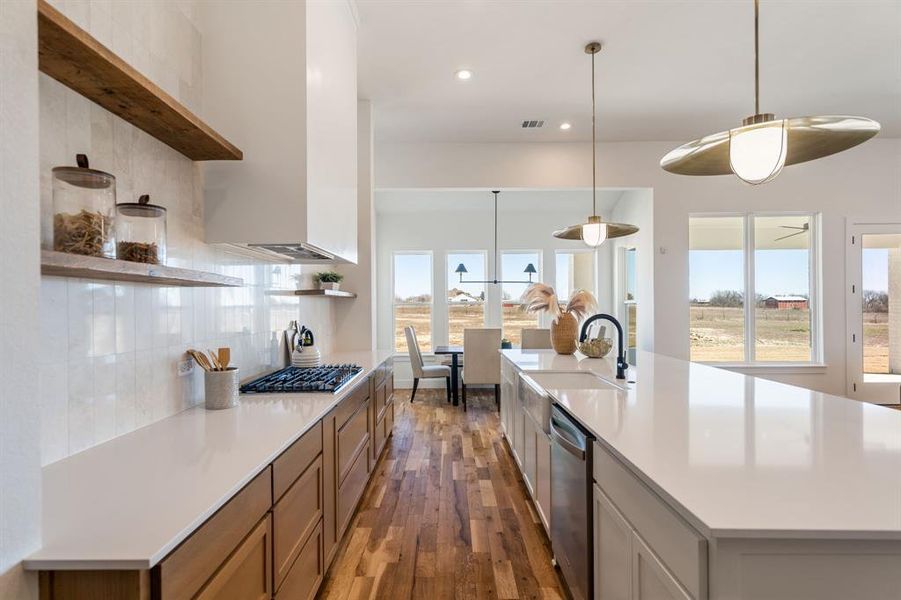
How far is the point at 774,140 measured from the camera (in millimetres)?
1607

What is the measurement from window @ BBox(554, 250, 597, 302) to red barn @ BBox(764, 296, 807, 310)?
2.32 metres

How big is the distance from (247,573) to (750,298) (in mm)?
5771

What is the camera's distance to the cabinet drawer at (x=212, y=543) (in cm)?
82

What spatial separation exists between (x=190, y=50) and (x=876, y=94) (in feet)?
18.2

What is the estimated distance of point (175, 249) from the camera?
67.1 inches

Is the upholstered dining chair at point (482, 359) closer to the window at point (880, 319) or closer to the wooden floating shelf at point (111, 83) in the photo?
the wooden floating shelf at point (111, 83)

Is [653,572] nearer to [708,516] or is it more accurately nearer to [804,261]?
[708,516]

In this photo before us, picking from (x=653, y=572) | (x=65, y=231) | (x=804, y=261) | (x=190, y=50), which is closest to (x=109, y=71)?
(x=65, y=231)

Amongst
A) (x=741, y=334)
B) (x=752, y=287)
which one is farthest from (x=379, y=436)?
(x=752, y=287)

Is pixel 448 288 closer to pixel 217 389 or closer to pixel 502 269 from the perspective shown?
pixel 502 269

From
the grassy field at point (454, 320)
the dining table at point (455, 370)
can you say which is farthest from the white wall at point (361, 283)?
the grassy field at point (454, 320)

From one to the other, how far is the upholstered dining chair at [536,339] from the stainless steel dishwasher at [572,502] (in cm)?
309

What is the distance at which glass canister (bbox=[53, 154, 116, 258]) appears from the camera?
1097mm

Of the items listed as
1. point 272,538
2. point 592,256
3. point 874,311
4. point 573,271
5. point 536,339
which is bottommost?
point 272,538
